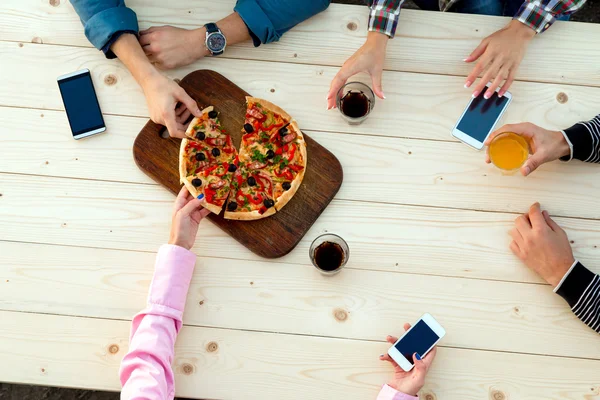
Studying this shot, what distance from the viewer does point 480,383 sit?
1.74 m

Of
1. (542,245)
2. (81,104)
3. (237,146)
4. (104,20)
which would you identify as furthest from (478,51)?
(81,104)

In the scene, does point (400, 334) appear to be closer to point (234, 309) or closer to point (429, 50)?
point (234, 309)

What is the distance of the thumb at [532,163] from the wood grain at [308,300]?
421mm

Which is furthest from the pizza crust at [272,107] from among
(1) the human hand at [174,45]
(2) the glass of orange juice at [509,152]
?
(2) the glass of orange juice at [509,152]

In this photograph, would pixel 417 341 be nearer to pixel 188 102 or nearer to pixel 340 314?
pixel 340 314

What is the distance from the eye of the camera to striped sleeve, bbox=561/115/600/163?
71.0 inches

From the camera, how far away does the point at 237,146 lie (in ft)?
6.53

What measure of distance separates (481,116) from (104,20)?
4.93 ft

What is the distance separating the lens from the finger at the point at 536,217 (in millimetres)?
1796

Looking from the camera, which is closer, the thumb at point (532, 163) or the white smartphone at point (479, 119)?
the thumb at point (532, 163)

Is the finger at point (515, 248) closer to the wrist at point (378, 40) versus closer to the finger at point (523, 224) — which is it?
the finger at point (523, 224)

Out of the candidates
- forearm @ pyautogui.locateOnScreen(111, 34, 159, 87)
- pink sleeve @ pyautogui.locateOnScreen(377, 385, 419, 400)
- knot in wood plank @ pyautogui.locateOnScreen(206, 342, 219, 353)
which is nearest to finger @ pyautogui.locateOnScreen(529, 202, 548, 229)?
pink sleeve @ pyautogui.locateOnScreen(377, 385, 419, 400)

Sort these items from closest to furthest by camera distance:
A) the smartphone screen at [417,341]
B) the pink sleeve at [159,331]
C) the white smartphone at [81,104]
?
the pink sleeve at [159,331] < the smartphone screen at [417,341] < the white smartphone at [81,104]

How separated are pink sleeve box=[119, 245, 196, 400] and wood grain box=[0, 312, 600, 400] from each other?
9 cm
